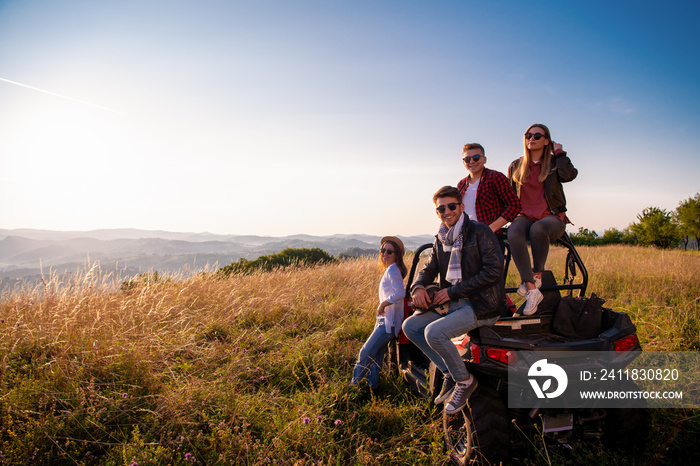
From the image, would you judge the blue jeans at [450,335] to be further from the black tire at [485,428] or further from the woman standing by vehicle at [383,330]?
the woman standing by vehicle at [383,330]

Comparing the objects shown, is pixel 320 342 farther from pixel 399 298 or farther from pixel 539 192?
pixel 539 192

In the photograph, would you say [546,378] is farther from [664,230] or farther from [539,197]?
[664,230]

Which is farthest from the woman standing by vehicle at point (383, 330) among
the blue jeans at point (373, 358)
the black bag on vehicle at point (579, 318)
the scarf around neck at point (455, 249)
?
the black bag on vehicle at point (579, 318)

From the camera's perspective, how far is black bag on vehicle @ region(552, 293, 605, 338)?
9.53ft

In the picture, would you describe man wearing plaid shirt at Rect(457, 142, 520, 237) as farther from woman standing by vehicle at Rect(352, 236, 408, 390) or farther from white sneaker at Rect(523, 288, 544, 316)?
woman standing by vehicle at Rect(352, 236, 408, 390)

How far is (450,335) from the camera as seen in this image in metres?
2.79

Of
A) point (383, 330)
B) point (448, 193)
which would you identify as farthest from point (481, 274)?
point (383, 330)

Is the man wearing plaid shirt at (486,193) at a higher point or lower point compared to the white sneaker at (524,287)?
higher

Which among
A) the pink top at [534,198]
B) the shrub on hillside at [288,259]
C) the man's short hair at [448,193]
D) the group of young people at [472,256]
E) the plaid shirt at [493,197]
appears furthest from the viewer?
the shrub on hillside at [288,259]

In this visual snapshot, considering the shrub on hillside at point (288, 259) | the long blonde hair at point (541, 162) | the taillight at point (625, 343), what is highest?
the long blonde hair at point (541, 162)

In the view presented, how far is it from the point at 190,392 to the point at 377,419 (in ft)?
6.42

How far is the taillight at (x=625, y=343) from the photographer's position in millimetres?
2631

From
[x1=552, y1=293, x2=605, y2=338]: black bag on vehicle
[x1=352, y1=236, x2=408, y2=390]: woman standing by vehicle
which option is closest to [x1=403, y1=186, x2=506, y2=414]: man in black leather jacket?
[x1=552, y1=293, x2=605, y2=338]: black bag on vehicle

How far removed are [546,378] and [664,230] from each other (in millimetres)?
37208
